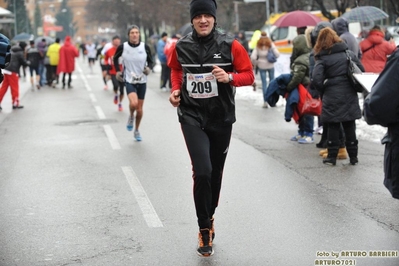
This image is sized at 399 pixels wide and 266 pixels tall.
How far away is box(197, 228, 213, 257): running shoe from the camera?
20.1ft

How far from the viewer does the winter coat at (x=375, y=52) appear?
14.2 metres

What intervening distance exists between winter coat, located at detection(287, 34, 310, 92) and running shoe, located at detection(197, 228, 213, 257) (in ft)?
21.6

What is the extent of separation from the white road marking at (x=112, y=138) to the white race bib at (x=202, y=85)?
6.51 meters

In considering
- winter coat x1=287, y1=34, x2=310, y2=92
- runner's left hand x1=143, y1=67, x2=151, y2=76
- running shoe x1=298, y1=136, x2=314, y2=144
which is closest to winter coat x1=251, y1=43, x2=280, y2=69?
winter coat x1=287, y1=34, x2=310, y2=92

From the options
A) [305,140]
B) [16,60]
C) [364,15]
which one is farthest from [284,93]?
[16,60]

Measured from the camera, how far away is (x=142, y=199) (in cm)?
842

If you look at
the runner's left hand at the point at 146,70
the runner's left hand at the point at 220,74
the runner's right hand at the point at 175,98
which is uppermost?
the runner's left hand at the point at 220,74

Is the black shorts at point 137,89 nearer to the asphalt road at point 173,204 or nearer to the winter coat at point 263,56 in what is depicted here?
the asphalt road at point 173,204

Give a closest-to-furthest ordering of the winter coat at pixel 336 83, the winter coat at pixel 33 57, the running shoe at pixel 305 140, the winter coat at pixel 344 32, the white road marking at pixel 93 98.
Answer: the winter coat at pixel 336 83 < the winter coat at pixel 344 32 < the running shoe at pixel 305 140 < the white road marking at pixel 93 98 < the winter coat at pixel 33 57

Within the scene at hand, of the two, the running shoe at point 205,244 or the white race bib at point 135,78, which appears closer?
the running shoe at point 205,244

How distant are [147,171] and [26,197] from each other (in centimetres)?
200

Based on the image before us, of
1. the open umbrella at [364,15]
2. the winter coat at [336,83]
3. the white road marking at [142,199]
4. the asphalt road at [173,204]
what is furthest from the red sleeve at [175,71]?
the open umbrella at [364,15]

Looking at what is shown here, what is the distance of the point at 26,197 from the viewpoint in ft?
28.5

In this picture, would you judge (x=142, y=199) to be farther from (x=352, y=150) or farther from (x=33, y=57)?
(x=33, y=57)
